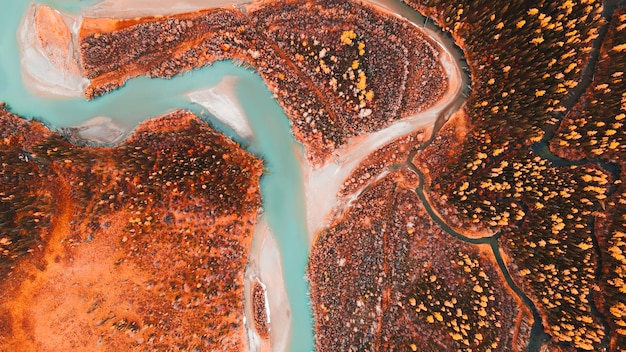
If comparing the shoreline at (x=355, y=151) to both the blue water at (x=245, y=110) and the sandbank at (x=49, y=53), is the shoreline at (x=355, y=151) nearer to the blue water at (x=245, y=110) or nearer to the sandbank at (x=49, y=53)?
the blue water at (x=245, y=110)

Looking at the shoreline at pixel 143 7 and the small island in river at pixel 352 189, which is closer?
the small island in river at pixel 352 189

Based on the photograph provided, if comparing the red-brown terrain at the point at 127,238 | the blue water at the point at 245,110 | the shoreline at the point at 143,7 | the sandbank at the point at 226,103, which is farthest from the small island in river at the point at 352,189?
the sandbank at the point at 226,103

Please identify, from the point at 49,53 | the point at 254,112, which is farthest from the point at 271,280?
the point at 49,53

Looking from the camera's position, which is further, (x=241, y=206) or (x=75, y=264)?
(x=241, y=206)

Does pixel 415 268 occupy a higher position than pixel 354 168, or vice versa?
pixel 354 168


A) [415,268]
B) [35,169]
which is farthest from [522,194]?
[35,169]

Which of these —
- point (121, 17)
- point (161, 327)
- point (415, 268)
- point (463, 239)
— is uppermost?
point (121, 17)

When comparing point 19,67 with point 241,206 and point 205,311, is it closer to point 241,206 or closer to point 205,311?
point 241,206

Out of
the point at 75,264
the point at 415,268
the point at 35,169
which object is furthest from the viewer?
the point at 415,268

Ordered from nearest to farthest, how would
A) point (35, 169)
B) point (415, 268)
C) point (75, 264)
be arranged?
1. point (75, 264)
2. point (35, 169)
3. point (415, 268)
